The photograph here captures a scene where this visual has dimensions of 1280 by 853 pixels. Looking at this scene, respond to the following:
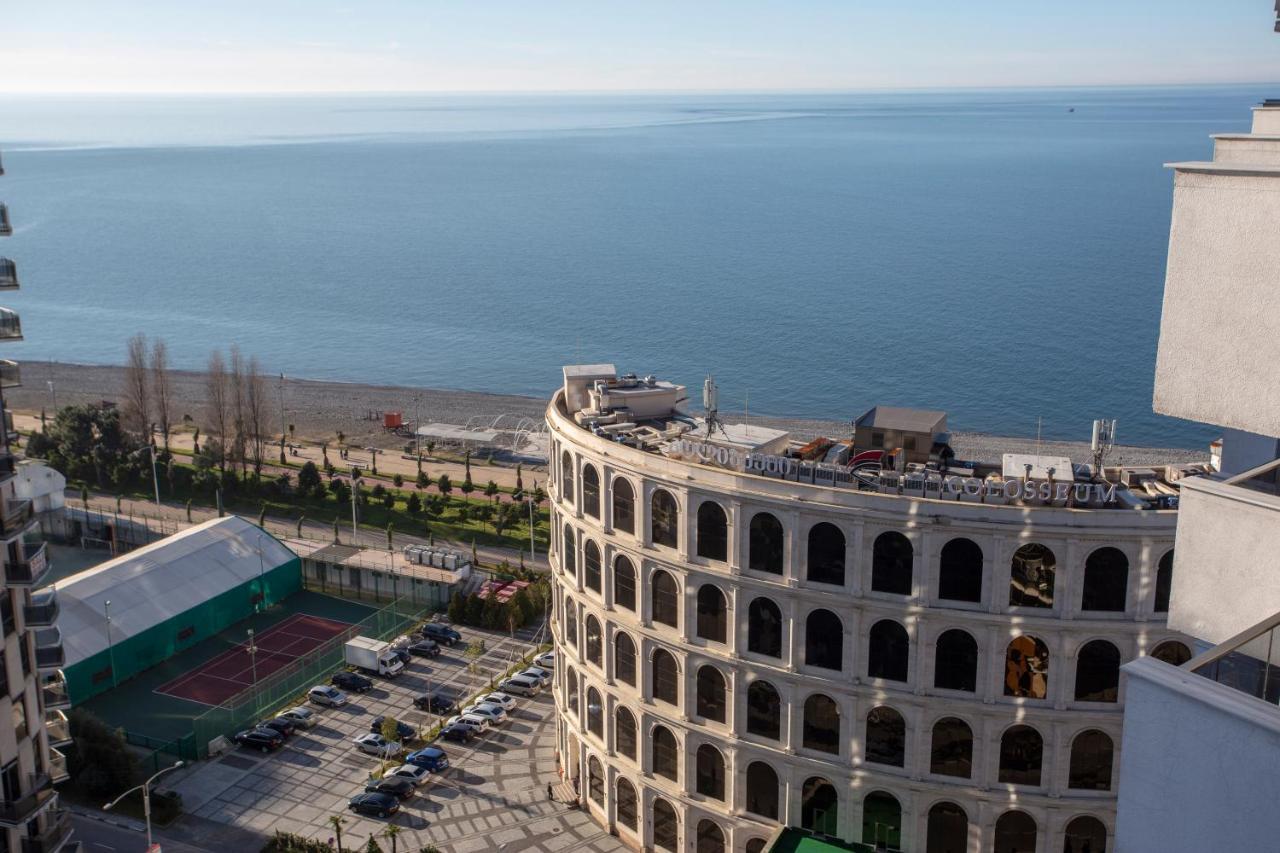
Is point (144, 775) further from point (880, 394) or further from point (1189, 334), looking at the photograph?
point (880, 394)

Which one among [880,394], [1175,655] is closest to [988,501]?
[1175,655]

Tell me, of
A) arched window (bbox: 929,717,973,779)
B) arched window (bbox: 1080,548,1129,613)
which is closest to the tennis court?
arched window (bbox: 929,717,973,779)

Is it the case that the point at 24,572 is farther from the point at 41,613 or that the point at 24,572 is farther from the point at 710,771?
the point at 710,771

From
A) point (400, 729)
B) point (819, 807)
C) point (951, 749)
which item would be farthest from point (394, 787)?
point (951, 749)

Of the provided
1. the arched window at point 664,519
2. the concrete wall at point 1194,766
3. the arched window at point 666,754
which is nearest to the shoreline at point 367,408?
the arched window at point 666,754

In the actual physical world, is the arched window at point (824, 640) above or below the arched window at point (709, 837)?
above

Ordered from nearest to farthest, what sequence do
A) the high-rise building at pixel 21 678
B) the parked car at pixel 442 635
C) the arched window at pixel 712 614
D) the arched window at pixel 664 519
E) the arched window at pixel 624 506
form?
the high-rise building at pixel 21 678 < the arched window at pixel 712 614 < the arched window at pixel 664 519 < the arched window at pixel 624 506 < the parked car at pixel 442 635

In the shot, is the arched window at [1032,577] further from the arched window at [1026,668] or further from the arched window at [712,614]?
the arched window at [712,614]
